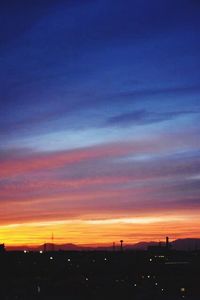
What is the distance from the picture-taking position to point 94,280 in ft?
272

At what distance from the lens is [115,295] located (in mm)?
76125

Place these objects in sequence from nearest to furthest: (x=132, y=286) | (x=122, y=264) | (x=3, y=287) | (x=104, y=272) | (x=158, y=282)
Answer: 1. (x=3, y=287)
2. (x=132, y=286)
3. (x=158, y=282)
4. (x=104, y=272)
5. (x=122, y=264)

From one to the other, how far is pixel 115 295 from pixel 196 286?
18.3 metres

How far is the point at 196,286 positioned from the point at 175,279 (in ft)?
13.8

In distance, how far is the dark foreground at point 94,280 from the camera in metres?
74.1

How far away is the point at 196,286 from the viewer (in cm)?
8738

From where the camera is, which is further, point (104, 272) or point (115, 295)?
point (104, 272)

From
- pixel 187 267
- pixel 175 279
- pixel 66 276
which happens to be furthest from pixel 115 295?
pixel 187 267

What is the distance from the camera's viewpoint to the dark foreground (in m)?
74.1

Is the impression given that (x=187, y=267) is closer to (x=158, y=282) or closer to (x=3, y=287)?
(x=158, y=282)

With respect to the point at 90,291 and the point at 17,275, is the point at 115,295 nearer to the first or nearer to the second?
the point at 90,291

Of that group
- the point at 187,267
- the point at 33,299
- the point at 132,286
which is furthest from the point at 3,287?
the point at 187,267

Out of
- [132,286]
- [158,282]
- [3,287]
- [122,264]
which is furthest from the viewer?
[122,264]

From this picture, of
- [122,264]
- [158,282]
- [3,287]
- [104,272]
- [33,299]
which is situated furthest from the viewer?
[122,264]
